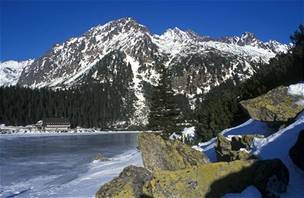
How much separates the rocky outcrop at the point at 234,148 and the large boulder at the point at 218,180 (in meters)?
2.98

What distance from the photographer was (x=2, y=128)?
19375 cm

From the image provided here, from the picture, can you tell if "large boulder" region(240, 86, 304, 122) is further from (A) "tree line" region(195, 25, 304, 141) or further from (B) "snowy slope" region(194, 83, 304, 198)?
(A) "tree line" region(195, 25, 304, 141)

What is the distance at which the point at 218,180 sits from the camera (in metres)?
12.7

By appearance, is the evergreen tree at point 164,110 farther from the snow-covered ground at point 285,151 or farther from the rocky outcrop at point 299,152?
the rocky outcrop at point 299,152

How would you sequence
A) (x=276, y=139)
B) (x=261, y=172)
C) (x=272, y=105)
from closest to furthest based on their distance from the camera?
(x=261, y=172)
(x=276, y=139)
(x=272, y=105)

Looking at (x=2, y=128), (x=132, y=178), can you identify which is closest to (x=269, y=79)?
(x=132, y=178)

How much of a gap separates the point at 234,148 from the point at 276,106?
2554 mm

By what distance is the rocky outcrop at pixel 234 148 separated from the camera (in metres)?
16.5

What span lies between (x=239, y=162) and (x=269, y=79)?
2126 centimetres

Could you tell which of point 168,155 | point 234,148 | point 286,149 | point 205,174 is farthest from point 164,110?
point 205,174

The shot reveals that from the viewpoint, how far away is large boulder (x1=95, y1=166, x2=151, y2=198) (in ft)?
46.3

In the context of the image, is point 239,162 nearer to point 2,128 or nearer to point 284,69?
point 284,69

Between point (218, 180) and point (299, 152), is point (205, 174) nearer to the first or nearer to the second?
point (218, 180)

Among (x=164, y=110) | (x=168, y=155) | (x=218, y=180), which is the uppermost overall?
(x=164, y=110)
